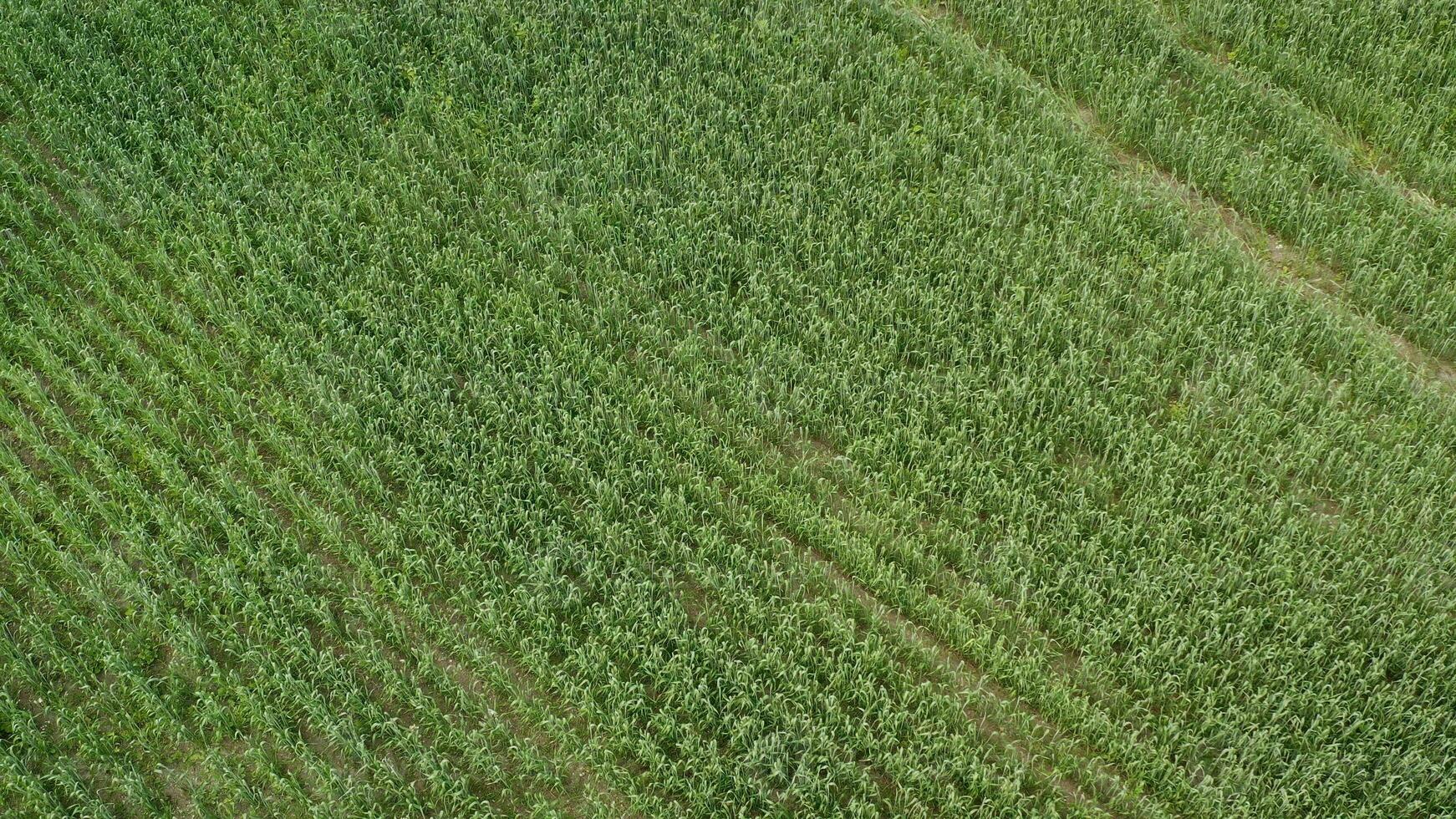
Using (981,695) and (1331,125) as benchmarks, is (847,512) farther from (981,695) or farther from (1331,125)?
(1331,125)

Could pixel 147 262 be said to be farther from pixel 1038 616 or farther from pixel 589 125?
pixel 1038 616

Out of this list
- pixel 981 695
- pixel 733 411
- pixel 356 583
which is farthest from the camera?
pixel 733 411

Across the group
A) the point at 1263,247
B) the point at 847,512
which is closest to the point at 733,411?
the point at 847,512

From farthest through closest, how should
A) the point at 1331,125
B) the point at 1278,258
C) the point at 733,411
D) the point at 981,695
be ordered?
the point at 1331,125 < the point at 1278,258 < the point at 733,411 < the point at 981,695

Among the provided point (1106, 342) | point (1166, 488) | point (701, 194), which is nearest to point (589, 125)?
point (701, 194)

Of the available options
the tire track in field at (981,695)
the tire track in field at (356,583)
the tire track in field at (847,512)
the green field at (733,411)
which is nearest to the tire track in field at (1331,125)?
the green field at (733,411)

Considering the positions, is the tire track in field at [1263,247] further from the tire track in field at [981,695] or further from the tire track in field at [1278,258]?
the tire track in field at [981,695]

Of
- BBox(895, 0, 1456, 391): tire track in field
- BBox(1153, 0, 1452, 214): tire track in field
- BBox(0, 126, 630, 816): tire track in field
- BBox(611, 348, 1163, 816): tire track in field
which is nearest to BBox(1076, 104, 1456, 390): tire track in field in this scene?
BBox(895, 0, 1456, 391): tire track in field
